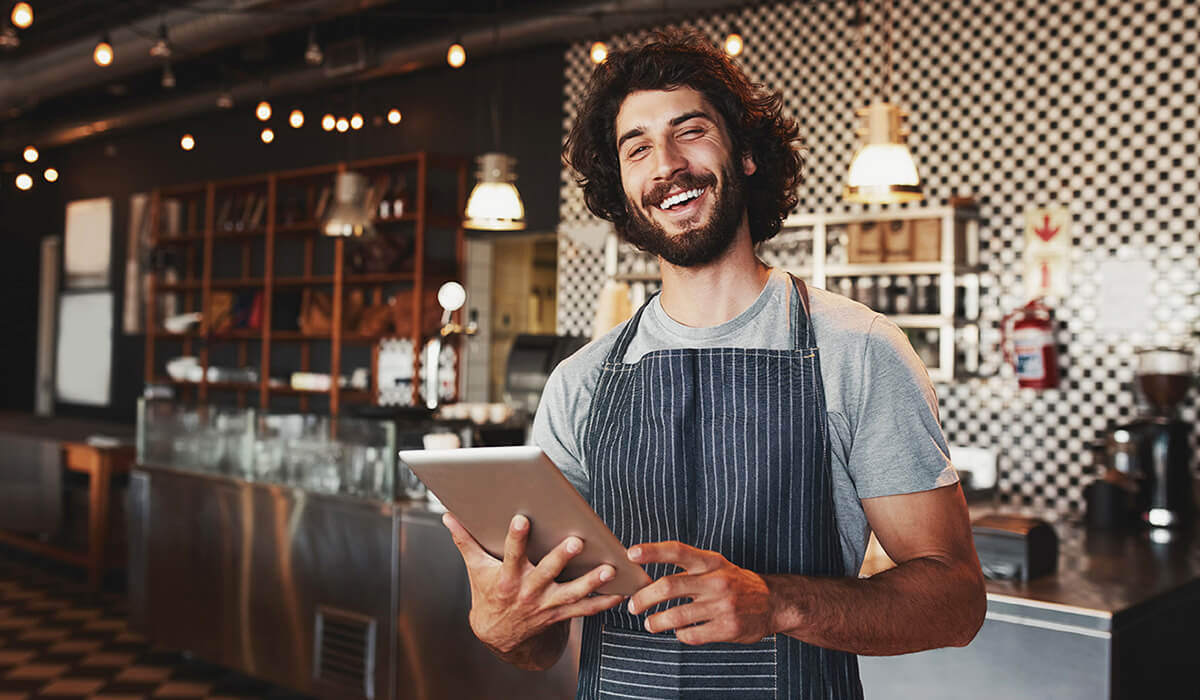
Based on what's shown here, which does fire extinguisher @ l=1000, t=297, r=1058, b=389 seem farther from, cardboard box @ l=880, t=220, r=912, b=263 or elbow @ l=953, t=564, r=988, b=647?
elbow @ l=953, t=564, r=988, b=647

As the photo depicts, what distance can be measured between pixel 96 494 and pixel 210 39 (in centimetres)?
295

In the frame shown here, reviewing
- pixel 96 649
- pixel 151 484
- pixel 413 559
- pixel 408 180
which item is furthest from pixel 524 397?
pixel 408 180

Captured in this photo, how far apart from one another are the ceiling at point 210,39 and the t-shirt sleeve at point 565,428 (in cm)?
415

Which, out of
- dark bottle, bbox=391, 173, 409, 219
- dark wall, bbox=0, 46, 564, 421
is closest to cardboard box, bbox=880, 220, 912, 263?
dark wall, bbox=0, 46, 564, 421

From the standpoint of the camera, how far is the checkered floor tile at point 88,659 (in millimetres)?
4582

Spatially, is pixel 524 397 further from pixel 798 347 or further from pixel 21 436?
pixel 21 436

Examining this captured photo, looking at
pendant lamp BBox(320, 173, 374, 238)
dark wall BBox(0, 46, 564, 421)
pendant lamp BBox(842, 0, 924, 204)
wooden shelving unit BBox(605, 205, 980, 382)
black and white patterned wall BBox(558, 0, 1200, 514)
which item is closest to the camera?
pendant lamp BBox(842, 0, 924, 204)

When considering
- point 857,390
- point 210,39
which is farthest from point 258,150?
point 857,390

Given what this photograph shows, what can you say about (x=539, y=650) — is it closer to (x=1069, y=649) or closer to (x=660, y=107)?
(x=660, y=107)

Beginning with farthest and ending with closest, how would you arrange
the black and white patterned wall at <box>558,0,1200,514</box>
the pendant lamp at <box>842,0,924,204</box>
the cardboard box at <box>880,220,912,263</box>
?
the cardboard box at <box>880,220,912,263</box> → the black and white patterned wall at <box>558,0,1200,514</box> → the pendant lamp at <box>842,0,924,204</box>

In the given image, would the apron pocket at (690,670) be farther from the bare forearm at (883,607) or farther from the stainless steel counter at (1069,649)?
the stainless steel counter at (1069,649)

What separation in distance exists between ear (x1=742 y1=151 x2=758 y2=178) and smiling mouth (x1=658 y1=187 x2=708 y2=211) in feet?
0.53

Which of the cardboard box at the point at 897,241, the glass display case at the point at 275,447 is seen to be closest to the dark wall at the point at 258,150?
the cardboard box at the point at 897,241

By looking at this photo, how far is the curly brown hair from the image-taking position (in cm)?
163
